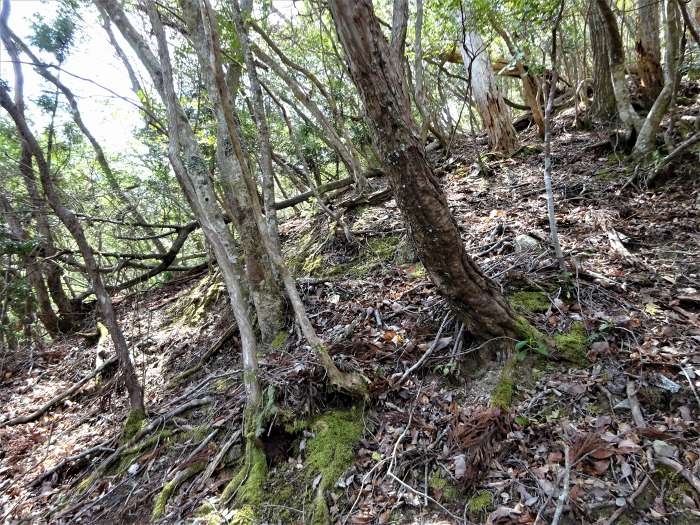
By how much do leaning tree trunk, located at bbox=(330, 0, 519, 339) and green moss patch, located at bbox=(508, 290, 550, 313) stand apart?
0.42m

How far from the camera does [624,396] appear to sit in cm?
267

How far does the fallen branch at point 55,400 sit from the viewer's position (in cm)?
557

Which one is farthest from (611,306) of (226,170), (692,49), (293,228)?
(293,228)

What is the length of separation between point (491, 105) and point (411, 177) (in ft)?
21.6

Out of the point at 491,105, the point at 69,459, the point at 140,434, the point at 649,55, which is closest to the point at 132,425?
the point at 140,434

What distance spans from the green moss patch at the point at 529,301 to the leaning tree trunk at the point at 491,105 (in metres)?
5.08

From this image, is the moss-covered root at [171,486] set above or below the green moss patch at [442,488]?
above

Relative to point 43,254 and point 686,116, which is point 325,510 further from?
point 43,254

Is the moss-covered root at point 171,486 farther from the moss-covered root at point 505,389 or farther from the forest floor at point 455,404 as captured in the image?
the moss-covered root at point 505,389

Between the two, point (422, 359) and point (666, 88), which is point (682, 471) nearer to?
point (422, 359)

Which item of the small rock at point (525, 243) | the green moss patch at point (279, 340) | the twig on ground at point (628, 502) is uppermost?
the small rock at point (525, 243)

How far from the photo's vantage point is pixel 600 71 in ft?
22.9

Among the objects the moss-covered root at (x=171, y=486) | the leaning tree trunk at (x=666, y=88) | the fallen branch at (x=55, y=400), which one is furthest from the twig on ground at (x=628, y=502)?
the fallen branch at (x=55, y=400)

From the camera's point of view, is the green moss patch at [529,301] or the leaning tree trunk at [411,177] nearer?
the leaning tree trunk at [411,177]
